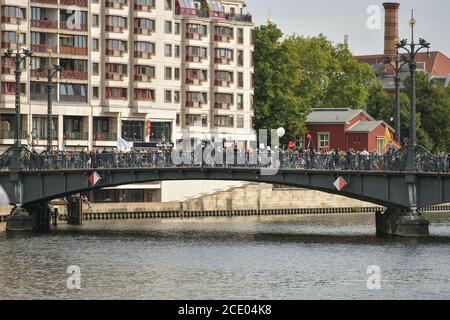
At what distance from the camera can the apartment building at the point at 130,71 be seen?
15875cm

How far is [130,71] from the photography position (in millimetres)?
168750

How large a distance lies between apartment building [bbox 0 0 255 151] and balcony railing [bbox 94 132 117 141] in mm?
97

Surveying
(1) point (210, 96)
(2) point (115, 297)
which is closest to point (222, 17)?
(1) point (210, 96)

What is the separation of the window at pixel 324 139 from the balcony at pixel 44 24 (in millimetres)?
44251

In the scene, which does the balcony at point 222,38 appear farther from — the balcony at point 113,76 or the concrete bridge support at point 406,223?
the concrete bridge support at point 406,223

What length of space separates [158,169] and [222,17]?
63419 mm

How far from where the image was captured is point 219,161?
117750mm

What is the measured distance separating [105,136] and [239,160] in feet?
167

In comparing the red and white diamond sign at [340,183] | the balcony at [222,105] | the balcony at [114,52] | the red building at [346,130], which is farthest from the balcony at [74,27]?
the red and white diamond sign at [340,183]

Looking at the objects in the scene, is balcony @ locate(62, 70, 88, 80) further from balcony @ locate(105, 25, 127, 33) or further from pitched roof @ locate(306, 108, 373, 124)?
pitched roof @ locate(306, 108, 373, 124)

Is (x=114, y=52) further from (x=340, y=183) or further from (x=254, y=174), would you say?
(x=340, y=183)

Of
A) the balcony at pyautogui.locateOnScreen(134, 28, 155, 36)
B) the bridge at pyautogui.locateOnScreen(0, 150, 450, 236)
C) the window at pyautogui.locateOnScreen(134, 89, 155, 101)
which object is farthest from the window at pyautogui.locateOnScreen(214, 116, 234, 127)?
the bridge at pyautogui.locateOnScreen(0, 150, 450, 236)
